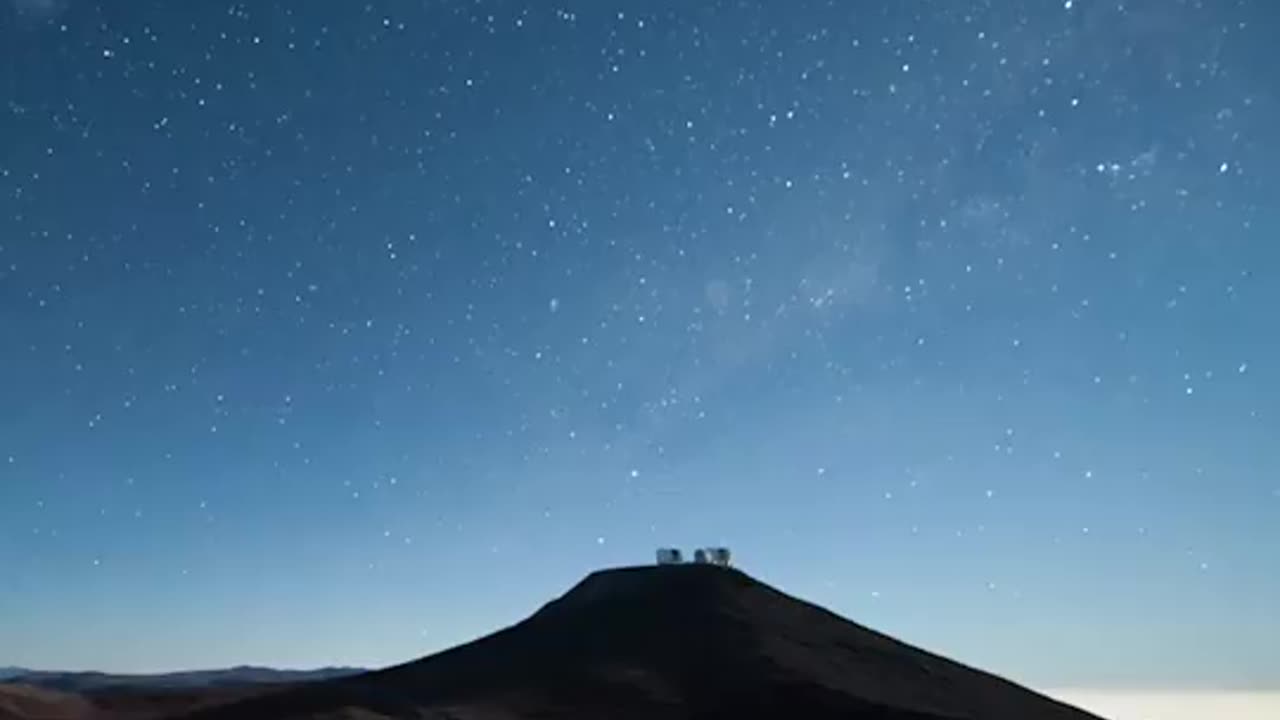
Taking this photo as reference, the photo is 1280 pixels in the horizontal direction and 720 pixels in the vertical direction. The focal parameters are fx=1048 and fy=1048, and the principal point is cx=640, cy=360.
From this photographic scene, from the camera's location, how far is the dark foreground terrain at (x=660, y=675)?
46.6 m

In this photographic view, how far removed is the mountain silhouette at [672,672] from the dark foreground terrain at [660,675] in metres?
0.12

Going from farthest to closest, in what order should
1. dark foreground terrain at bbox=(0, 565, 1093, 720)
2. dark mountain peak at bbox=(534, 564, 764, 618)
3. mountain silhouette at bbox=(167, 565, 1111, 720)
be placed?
dark mountain peak at bbox=(534, 564, 764, 618) < mountain silhouette at bbox=(167, 565, 1111, 720) < dark foreground terrain at bbox=(0, 565, 1093, 720)

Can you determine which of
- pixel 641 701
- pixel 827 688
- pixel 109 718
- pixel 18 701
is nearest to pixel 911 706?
pixel 827 688

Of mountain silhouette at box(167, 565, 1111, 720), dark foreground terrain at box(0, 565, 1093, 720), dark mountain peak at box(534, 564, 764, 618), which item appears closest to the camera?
dark foreground terrain at box(0, 565, 1093, 720)

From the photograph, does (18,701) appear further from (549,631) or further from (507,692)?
(549,631)

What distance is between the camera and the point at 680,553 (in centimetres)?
7931

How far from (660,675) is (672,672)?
3.18 ft

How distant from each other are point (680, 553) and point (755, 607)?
1149 cm

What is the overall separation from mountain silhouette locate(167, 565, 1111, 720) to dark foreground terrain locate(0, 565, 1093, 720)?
0.39 ft

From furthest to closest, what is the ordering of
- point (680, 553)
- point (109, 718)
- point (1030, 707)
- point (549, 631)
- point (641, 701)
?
1. point (680, 553)
2. point (549, 631)
3. point (1030, 707)
4. point (641, 701)
5. point (109, 718)

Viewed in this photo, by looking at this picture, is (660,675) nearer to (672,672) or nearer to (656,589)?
(672,672)

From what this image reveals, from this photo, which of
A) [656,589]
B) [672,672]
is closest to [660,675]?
[672,672]

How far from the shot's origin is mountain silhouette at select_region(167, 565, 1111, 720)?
4762 centimetres

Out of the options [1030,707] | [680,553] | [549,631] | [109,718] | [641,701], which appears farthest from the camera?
[680,553]
